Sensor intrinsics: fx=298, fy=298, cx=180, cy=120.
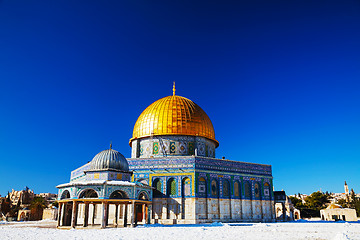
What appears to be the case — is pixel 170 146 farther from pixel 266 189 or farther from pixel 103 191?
pixel 103 191

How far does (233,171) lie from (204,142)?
14.8 feet

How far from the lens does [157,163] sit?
27641 mm

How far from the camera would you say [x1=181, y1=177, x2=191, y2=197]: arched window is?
26612 millimetres

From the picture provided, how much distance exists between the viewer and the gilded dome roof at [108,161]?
21.5 meters

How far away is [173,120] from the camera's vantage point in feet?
102

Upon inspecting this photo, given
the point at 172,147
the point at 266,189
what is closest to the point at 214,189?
the point at 172,147

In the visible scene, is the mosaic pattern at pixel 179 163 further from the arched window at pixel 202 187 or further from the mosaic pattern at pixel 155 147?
the mosaic pattern at pixel 155 147

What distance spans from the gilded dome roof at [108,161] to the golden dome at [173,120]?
8.72m

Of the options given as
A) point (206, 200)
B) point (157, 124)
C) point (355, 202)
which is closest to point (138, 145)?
point (157, 124)

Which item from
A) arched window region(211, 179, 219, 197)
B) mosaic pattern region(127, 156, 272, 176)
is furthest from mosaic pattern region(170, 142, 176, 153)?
arched window region(211, 179, 219, 197)

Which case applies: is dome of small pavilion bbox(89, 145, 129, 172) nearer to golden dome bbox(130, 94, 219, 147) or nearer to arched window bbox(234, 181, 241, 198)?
golden dome bbox(130, 94, 219, 147)

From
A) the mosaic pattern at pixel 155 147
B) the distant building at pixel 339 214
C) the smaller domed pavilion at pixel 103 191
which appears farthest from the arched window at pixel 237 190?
the distant building at pixel 339 214

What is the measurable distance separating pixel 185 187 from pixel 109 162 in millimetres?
8251

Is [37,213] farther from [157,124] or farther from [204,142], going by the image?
[204,142]
